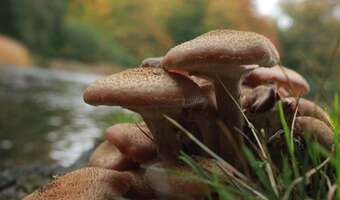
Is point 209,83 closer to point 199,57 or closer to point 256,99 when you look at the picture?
point 256,99

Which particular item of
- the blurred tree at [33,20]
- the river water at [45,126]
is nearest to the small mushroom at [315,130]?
the river water at [45,126]

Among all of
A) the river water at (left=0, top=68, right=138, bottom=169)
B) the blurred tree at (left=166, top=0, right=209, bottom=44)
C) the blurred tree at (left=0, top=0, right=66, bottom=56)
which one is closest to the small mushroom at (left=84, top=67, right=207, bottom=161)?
the river water at (left=0, top=68, right=138, bottom=169)

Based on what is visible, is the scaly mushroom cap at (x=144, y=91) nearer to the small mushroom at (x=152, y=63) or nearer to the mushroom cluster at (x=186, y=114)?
the mushroom cluster at (x=186, y=114)

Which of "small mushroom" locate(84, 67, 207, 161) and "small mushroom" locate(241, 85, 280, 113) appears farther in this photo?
"small mushroom" locate(241, 85, 280, 113)

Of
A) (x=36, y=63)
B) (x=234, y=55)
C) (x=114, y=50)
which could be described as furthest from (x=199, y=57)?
(x=114, y=50)

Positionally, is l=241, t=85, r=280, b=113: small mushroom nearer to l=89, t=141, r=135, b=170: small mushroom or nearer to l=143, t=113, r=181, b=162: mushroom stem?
l=143, t=113, r=181, b=162: mushroom stem

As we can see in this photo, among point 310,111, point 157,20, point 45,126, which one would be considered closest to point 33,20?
point 157,20

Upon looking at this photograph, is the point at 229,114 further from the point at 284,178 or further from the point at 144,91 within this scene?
the point at 284,178
